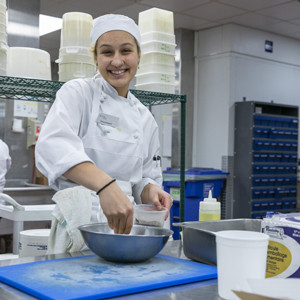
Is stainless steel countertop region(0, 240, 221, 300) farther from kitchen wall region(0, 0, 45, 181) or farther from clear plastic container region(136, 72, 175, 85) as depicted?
kitchen wall region(0, 0, 45, 181)

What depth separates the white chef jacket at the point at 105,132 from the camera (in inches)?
58.4

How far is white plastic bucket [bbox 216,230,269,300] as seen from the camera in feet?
3.09

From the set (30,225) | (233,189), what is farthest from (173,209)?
(30,225)

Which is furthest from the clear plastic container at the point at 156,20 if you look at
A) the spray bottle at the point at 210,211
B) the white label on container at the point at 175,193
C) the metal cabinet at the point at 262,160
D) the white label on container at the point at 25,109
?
the metal cabinet at the point at 262,160

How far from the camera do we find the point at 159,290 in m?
1.11

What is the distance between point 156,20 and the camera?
8.70ft

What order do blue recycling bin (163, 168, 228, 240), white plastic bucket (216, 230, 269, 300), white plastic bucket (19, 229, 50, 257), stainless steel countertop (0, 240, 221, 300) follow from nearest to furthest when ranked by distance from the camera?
white plastic bucket (216, 230, 269, 300), stainless steel countertop (0, 240, 221, 300), white plastic bucket (19, 229, 50, 257), blue recycling bin (163, 168, 228, 240)

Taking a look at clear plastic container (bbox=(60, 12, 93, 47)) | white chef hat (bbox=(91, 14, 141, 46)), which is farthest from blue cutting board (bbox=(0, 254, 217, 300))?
clear plastic container (bbox=(60, 12, 93, 47))

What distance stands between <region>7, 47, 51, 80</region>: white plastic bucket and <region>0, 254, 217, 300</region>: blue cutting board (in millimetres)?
1184

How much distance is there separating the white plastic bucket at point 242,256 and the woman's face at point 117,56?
36.5 inches

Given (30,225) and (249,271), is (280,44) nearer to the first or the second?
(30,225)

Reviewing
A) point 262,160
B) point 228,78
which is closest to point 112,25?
point 262,160

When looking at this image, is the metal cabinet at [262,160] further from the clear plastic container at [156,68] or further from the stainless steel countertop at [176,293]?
the stainless steel countertop at [176,293]

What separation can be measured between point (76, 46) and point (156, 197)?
3.57 ft
